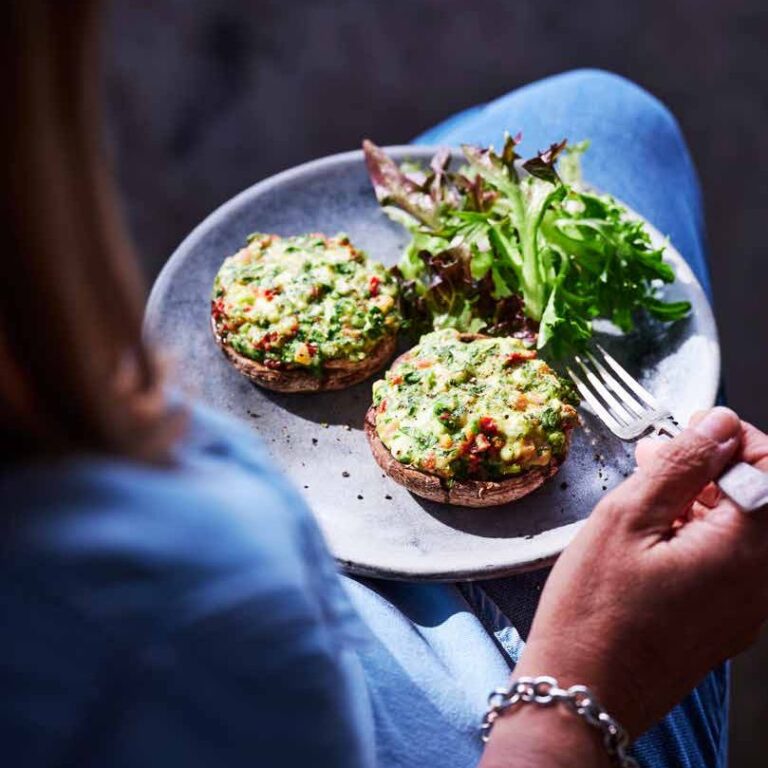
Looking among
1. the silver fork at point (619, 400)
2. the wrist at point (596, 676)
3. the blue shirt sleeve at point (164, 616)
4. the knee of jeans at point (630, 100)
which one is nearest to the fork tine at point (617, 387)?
the silver fork at point (619, 400)

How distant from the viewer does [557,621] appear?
1106 mm

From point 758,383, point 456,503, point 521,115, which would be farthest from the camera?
point 758,383

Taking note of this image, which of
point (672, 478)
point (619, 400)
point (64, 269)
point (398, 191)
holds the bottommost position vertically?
point (619, 400)

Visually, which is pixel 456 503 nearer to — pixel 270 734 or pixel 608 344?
pixel 608 344

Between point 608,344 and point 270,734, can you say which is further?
point 608,344

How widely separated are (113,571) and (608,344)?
117cm

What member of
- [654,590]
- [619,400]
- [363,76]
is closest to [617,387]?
[619,400]

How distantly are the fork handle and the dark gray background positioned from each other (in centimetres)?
191

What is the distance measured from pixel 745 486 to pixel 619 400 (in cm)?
42

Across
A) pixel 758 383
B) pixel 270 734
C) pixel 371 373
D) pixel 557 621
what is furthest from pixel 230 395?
pixel 758 383

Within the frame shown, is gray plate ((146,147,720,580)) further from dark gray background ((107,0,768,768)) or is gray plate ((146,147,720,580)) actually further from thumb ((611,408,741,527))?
dark gray background ((107,0,768,768))

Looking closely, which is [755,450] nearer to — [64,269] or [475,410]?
[475,410]

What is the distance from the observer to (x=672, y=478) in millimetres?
1127

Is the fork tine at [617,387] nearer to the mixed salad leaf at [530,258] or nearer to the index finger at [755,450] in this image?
the mixed salad leaf at [530,258]
